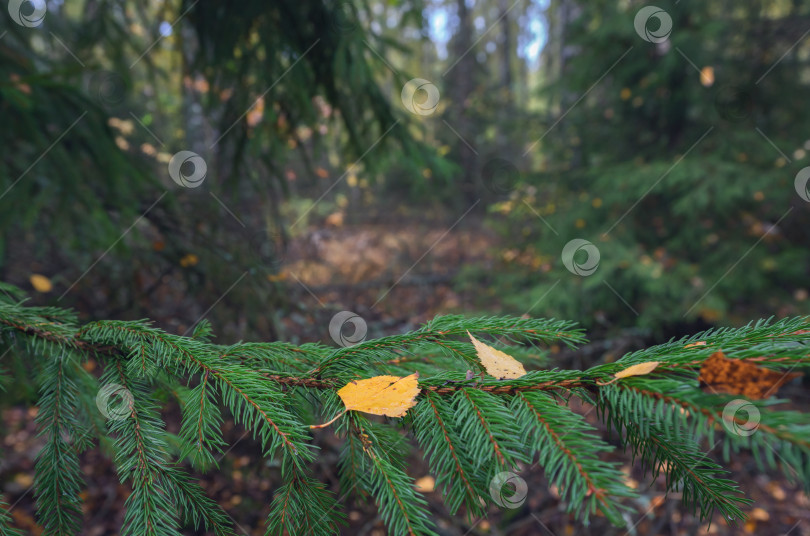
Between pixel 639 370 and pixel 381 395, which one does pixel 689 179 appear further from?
pixel 381 395

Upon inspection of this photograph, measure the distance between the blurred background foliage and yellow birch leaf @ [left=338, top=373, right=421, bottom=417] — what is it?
6.57 feet

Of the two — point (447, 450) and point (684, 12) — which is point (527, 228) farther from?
point (447, 450)

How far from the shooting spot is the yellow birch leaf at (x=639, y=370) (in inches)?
23.9

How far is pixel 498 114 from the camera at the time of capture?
9281 mm

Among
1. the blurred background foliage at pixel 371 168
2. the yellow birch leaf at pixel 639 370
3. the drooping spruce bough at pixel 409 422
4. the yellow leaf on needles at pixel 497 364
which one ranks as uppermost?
the blurred background foliage at pixel 371 168

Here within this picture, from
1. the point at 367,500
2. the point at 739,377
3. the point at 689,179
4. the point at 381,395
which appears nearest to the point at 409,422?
the point at 381,395

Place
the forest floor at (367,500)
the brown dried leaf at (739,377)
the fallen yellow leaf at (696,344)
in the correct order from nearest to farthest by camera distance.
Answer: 1. the brown dried leaf at (739,377)
2. the fallen yellow leaf at (696,344)
3. the forest floor at (367,500)

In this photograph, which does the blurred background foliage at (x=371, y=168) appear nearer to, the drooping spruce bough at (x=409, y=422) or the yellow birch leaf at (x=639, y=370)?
the drooping spruce bough at (x=409, y=422)

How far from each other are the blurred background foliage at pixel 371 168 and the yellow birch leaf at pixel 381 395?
2.00 m

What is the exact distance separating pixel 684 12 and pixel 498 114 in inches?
194

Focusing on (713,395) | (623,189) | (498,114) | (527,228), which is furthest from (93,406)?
(498,114)

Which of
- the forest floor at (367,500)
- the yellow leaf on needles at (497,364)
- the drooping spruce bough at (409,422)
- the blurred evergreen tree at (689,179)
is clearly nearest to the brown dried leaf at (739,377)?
the drooping spruce bough at (409,422)

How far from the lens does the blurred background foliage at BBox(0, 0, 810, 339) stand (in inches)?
96.5

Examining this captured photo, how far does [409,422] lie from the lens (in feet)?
2.43
